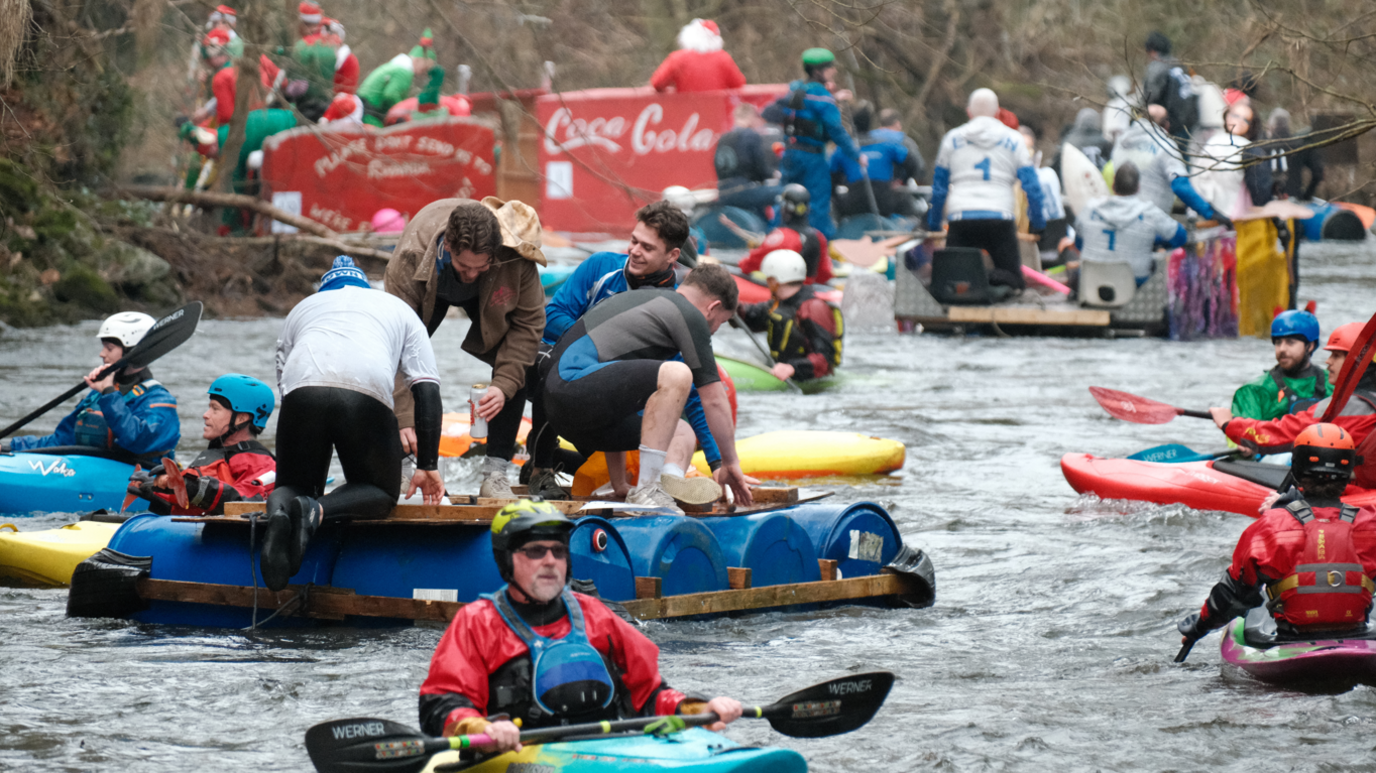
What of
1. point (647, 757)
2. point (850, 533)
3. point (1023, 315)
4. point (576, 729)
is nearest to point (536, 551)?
point (576, 729)

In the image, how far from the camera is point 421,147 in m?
19.2

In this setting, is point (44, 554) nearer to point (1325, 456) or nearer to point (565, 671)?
point (565, 671)

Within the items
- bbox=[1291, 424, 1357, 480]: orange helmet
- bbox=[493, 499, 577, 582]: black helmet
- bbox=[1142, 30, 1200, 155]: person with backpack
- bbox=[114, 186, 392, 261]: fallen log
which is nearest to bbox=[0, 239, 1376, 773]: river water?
bbox=[1291, 424, 1357, 480]: orange helmet

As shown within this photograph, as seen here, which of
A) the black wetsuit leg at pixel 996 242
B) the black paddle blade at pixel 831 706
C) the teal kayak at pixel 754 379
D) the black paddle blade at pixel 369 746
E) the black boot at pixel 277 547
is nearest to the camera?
the black paddle blade at pixel 369 746

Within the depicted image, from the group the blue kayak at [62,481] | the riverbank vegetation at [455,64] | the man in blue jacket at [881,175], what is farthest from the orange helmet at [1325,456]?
the man in blue jacket at [881,175]

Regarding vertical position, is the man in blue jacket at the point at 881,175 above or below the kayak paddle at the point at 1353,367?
above

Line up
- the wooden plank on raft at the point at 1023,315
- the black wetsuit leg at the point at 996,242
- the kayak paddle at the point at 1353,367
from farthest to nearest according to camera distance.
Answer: the wooden plank on raft at the point at 1023,315, the black wetsuit leg at the point at 996,242, the kayak paddle at the point at 1353,367

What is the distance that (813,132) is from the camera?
60.8ft

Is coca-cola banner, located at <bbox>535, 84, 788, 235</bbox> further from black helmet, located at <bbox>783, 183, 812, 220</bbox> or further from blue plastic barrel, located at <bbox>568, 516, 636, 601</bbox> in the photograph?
blue plastic barrel, located at <bbox>568, 516, 636, 601</bbox>

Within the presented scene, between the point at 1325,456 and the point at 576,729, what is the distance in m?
2.92

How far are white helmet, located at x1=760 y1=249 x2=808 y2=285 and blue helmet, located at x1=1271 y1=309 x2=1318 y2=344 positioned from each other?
4.98 meters

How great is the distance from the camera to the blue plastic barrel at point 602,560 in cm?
591

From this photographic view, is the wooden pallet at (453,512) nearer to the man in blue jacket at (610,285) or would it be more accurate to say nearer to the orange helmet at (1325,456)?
the man in blue jacket at (610,285)

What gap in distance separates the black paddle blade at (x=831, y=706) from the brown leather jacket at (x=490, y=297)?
114 inches
